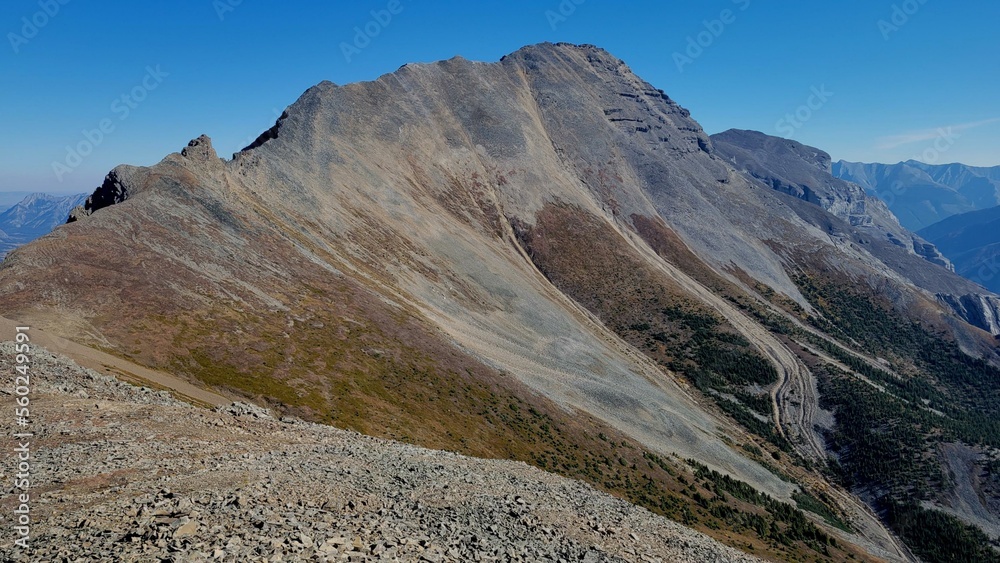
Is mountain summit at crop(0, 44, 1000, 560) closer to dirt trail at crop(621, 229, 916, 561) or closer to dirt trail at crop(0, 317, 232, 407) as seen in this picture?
dirt trail at crop(621, 229, 916, 561)

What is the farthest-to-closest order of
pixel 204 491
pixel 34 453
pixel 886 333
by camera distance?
pixel 886 333 < pixel 34 453 < pixel 204 491

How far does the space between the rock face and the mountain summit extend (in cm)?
1672

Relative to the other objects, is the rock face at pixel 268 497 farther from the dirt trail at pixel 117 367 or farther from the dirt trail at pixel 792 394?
the dirt trail at pixel 792 394

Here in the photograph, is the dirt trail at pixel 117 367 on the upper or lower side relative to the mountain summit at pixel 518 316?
lower

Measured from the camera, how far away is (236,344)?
6153 cm

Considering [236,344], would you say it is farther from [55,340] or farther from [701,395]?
[701,395]

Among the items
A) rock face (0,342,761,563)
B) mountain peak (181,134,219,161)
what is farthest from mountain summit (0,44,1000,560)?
rock face (0,342,761,563)

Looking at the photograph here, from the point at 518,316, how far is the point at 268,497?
87.9 metres

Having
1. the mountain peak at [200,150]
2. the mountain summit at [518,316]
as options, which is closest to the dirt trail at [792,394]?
the mountain summit at [518,316]

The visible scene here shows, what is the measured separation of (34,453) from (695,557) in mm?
37498

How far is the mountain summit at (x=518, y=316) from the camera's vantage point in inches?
2410

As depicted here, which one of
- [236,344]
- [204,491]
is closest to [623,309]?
[236,344]

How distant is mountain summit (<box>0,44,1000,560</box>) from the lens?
6122cm

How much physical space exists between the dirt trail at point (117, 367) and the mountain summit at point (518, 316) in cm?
319
